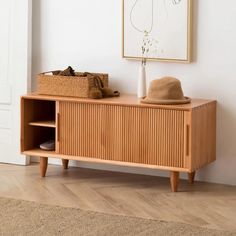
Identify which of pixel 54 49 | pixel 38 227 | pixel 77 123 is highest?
pixel 54 49

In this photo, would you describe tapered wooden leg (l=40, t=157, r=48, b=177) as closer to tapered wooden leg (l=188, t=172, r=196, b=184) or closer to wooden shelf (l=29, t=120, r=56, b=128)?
wooden shelf (l=29, t=120, r=56, b=128)

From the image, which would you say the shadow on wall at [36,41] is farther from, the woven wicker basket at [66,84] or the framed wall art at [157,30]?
the framed wall art at [157,30]

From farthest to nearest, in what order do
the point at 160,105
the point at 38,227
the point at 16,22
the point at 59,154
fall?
the point at 16,22, the point at 59,154, the point at 160,105, the point at 38,227

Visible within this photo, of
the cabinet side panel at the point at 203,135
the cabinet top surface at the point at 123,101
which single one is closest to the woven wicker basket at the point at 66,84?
the cabinet top surface at the point at 123,101

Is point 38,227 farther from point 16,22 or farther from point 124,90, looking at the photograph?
point 16,22

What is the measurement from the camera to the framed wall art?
5551mm

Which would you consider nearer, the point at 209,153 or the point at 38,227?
the point at 38,227

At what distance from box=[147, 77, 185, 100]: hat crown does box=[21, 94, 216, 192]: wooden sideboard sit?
0.10 m

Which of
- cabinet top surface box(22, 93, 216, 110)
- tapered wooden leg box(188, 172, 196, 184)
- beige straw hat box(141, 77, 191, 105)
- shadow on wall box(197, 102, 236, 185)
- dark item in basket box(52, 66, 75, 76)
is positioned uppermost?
dark item in basket box(52, 66, 75, 76)

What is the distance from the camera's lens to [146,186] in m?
5.54

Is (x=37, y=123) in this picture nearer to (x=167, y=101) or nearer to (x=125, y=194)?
(x=125, y=194)

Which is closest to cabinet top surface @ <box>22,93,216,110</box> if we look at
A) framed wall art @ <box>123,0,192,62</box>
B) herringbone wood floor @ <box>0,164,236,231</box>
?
framed wall art @ <box>123,0,192,62</box>

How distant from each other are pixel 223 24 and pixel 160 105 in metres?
0.73

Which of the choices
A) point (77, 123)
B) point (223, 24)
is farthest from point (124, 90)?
point (223, 24)
